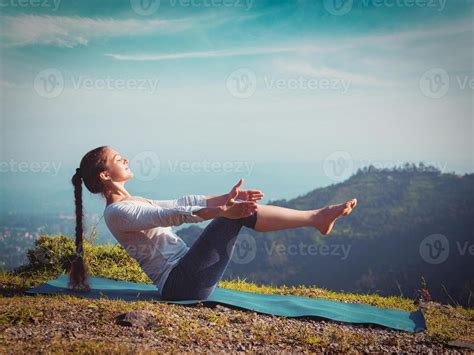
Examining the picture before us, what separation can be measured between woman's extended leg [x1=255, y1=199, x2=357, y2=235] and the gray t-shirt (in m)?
0.42

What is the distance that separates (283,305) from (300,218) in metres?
0.83

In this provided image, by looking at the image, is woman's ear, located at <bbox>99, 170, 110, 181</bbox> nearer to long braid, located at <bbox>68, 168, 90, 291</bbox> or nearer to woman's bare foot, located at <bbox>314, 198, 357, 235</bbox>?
long braid, located at <bbox>68, 168, 90, 291</bbox>

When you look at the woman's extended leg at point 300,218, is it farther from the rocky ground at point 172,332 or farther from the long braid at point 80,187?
the long braid at point 80,187

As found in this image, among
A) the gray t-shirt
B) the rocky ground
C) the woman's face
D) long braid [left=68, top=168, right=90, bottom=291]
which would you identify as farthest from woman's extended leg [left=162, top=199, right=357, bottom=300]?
long braid [left=68, top=168, right=90, bottom=291]

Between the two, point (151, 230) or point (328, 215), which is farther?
point (151, 230)

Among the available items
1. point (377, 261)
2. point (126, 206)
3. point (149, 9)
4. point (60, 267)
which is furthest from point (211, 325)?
point (377, 261)

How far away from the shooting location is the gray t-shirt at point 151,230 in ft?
10.7

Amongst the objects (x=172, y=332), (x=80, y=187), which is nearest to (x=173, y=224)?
(x=172, y=332)

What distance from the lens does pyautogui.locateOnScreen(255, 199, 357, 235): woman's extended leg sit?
347 centimetres

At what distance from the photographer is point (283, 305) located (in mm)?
4008

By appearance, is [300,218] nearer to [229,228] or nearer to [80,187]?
[229,228]

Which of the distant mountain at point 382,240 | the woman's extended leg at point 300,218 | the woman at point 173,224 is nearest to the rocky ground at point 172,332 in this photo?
the woman at point 173,224

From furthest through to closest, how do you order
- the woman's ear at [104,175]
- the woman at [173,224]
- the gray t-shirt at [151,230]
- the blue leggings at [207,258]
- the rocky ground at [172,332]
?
the woman's ear at [104,175] < the blue leggings at [207,258] < the woman at [173,224] < the gray t-shirt at [151,230] < the rocky ground at [172,332]

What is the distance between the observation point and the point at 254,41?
16.7 m
